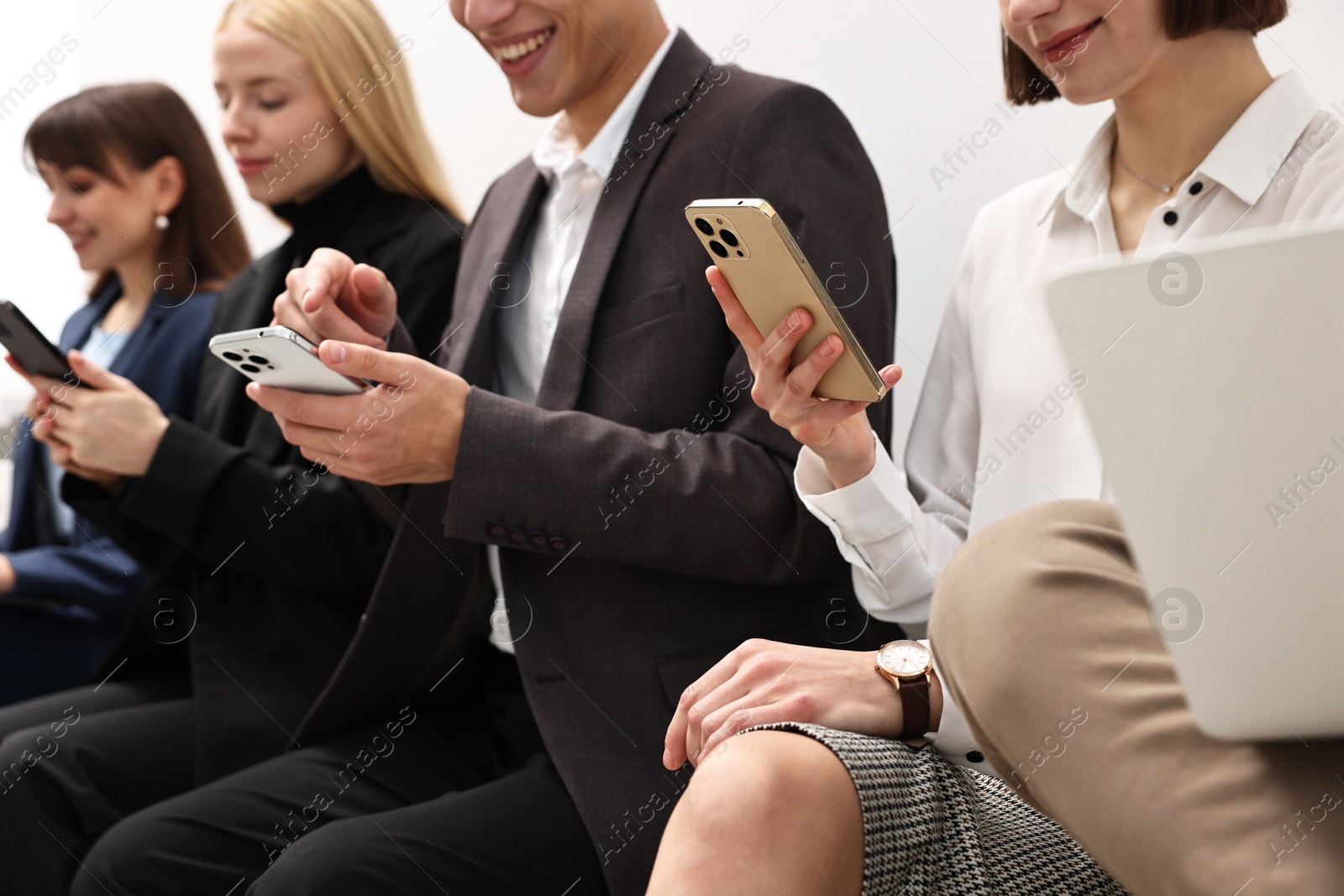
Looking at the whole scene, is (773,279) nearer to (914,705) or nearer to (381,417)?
(914,705)

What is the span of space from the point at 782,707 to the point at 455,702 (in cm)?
74

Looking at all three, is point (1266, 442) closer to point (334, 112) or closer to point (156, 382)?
point (334, 112)

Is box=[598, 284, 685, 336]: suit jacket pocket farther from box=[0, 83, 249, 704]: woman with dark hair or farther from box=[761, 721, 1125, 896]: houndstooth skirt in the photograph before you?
box=[0, 83, 249, 704]: woman with dark hair

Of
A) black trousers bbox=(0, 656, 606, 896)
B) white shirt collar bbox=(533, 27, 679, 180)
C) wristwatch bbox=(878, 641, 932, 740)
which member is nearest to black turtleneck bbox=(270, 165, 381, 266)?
white shirt collar bbox=(533, 27, 679, 180)

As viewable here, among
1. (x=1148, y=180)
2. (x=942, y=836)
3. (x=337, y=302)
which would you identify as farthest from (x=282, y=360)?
(x=1148, y=180)

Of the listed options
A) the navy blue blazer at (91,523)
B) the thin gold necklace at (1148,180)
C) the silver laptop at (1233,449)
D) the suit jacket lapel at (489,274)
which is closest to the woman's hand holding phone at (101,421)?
the navy blue blazer at (91,523)

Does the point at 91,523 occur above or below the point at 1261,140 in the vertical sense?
below

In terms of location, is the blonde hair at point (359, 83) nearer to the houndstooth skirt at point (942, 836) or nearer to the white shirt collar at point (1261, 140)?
the white shirt collar at point (1261, 140)

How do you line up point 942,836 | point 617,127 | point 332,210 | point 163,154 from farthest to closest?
point 163,154 → point 332,210 → point 617,127 → point 942,836

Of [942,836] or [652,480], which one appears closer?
[942,836]

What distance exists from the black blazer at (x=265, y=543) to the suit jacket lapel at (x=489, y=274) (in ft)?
0.34

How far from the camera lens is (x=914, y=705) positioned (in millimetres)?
832

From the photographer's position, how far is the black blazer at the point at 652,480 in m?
1.14

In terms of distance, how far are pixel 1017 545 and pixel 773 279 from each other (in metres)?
0.35
